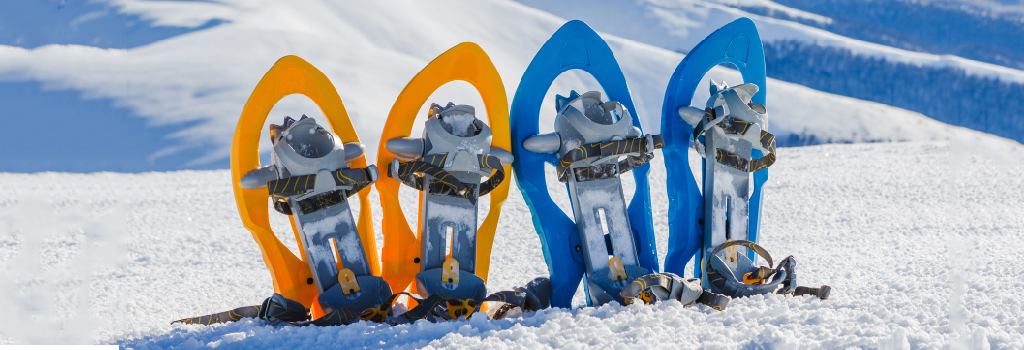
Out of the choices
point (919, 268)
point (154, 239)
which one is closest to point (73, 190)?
point (154, 239)

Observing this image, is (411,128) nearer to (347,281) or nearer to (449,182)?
(449,182)

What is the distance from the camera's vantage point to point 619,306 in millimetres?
1583

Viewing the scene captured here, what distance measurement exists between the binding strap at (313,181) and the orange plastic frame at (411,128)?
10 centimetres

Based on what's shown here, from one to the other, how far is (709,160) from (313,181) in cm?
102

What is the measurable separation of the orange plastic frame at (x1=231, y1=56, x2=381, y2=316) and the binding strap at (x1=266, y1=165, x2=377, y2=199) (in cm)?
8

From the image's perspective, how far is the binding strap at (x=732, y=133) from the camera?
1843mm

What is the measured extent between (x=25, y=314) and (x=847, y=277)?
7.27 ft

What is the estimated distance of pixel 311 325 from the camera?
145 centimetres

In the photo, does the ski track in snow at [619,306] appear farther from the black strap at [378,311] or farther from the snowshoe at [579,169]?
the snowshoe at [579,169]

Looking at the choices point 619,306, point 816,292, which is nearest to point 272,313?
point 619,306

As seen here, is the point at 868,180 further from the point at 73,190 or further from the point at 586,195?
the point at 73,190

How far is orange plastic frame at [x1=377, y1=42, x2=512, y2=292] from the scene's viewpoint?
1.71 meters

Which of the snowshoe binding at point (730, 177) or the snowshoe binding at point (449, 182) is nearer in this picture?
the snowshoe binding at point (449, 182)

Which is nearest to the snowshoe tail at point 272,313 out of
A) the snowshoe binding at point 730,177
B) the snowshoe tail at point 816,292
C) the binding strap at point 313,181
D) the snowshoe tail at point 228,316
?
the snowshoe tail at point 228,316
